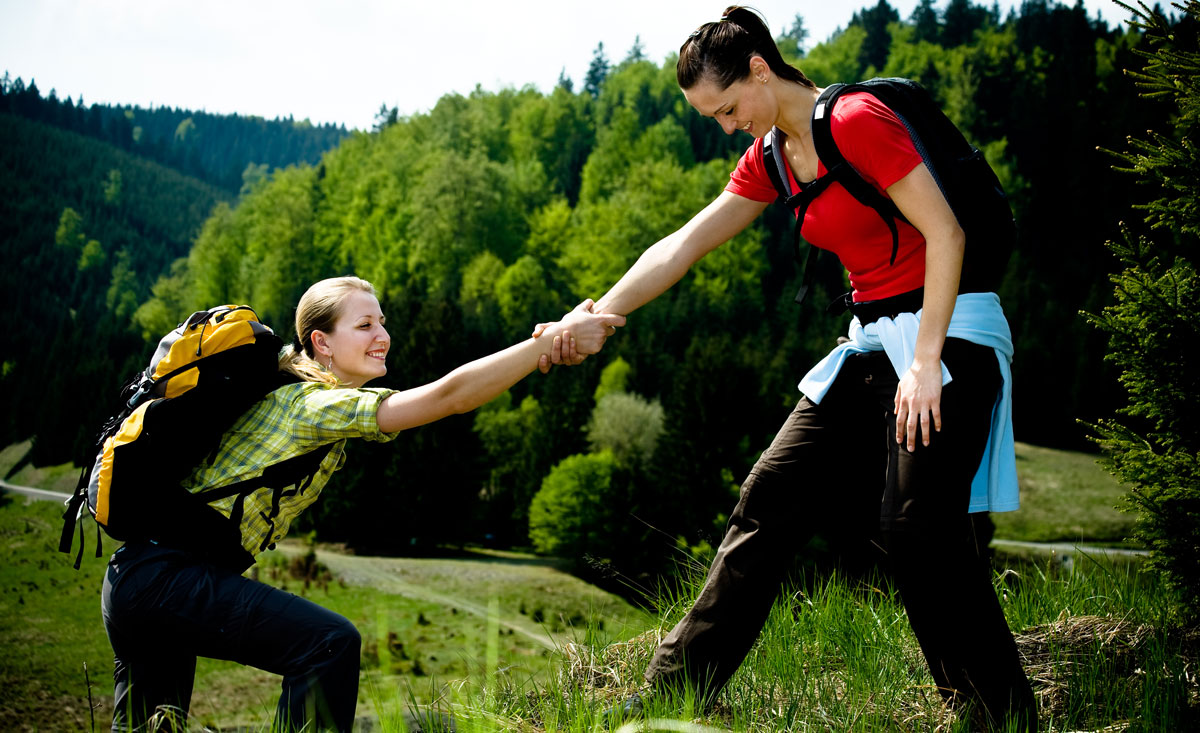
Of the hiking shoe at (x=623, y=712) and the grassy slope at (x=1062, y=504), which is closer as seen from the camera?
the hiking shoe at (x=623, y=712)

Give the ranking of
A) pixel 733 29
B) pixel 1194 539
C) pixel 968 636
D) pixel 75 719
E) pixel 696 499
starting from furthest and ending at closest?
→ pixel 696 499, pixel 75 719, pixel 1194 539, pixel 733 29, pixel 968 636

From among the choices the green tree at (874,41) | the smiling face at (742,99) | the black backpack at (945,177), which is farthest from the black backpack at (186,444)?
the green tree at (874,41)

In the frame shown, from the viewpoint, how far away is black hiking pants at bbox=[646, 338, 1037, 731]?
111 inches

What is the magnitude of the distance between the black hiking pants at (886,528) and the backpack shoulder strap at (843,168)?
51 centimetres

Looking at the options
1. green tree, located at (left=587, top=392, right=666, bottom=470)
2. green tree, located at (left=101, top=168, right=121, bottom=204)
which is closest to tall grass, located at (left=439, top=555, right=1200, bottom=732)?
green tree, located at (left=587, top=392, right=666, bottom=470)

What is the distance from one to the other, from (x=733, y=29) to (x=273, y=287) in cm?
7128

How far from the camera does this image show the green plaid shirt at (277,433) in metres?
2.87

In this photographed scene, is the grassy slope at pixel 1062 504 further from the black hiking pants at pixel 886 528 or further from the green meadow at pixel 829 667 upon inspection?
the black hiking pants at pixel 886 528

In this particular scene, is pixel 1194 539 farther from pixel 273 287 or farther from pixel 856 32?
pixel 856 32

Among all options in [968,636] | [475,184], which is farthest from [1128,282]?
[475,184]

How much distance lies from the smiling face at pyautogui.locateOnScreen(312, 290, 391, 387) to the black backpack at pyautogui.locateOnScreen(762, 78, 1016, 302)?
1.59 m

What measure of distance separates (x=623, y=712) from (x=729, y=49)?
7.46 ft

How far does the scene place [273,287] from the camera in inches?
2731

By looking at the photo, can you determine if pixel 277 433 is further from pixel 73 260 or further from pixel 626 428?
pixel 73 260
